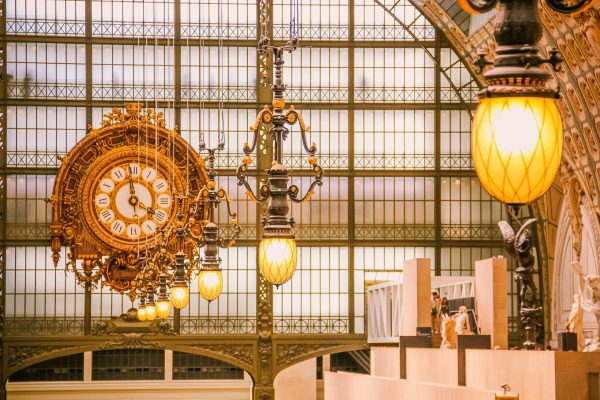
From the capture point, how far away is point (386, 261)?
116ft

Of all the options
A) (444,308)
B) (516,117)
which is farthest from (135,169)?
(516,117)

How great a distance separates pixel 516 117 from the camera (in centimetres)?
546

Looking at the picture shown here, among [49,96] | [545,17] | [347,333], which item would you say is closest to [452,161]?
[347,333]

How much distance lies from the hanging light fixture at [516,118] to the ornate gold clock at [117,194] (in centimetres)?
2862

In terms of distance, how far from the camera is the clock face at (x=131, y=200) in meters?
34.7

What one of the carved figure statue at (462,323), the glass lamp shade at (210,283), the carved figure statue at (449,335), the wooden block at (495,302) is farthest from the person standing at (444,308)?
the glass lamp shade at (210,283)

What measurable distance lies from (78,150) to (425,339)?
13.6m

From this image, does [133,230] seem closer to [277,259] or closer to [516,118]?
[277,259]

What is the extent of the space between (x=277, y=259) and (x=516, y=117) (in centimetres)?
613

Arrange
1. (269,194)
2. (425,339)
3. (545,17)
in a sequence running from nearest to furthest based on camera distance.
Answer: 1. (269,194)
2. (425,339)
3. (545,17)

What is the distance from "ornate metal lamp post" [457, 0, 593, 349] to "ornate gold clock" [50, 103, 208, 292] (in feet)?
93.9

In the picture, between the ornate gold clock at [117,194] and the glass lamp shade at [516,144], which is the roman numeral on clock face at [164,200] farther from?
the glass lamp shade at [516,144]

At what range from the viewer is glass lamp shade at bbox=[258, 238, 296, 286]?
1139 cm

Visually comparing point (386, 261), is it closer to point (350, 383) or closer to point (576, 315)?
point (350, 383)
